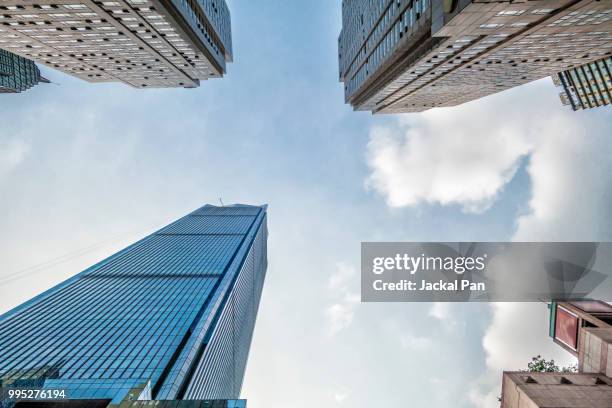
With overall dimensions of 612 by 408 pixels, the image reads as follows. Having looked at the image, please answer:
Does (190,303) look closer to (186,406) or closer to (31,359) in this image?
(31,359)

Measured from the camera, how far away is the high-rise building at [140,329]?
190 ft

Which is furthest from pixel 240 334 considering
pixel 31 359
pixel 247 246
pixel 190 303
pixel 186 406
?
pixel 186 406

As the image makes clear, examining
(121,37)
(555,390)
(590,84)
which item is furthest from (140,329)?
(590,84)

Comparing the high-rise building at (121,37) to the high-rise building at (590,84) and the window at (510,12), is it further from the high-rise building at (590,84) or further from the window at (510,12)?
the high-rise building at (590,84)

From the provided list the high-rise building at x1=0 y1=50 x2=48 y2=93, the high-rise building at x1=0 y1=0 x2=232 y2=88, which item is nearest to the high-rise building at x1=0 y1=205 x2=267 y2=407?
the high-rise building at x1=0 y1=0 x2=232 y2=88

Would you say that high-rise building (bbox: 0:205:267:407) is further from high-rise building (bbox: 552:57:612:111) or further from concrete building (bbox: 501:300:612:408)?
high-rise building (bbox: 552:57:612:111)

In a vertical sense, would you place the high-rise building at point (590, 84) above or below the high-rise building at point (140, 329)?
above

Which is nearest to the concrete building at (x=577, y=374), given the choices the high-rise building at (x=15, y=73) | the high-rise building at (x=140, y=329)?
the high-rise building at (x=140, y=329)

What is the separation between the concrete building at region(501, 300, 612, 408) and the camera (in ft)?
86.3

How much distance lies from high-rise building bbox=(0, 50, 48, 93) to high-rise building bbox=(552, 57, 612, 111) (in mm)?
213165

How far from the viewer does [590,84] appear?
8025 cm

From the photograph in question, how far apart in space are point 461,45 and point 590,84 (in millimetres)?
62820

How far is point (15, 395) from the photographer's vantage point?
29.3 m

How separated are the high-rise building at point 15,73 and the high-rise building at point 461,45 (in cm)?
15304
